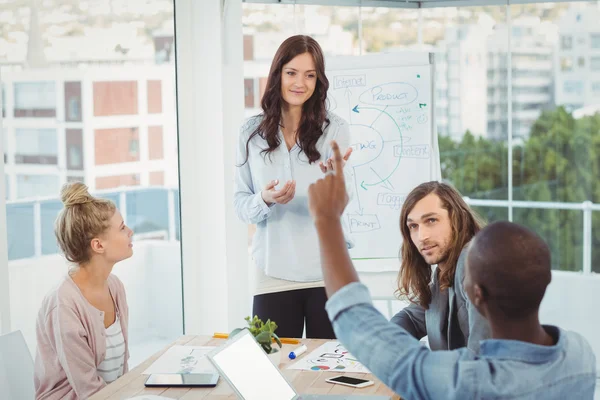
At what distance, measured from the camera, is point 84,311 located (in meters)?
2.39

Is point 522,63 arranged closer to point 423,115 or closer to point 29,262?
point 423,115

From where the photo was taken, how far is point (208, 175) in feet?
14.4

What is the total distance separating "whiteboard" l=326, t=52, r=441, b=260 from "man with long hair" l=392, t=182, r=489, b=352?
179cm

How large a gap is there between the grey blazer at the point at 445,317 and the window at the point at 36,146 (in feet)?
5.85

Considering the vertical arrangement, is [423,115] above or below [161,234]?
above

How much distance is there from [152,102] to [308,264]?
5.61 ft

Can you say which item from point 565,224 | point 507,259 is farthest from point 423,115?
point 507,259

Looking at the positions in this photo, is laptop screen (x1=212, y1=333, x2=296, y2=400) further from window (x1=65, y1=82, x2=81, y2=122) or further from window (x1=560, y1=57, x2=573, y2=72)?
window (x1=560, y1=57, x2=573, y2=72)

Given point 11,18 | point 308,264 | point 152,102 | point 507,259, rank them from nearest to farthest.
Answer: point 507,259 → point 308,264 → point 11,18 → point 152,102

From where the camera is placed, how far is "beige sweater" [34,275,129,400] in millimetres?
2342

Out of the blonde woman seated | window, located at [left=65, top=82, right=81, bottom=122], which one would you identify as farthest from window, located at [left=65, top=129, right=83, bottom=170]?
the blonde woman seated

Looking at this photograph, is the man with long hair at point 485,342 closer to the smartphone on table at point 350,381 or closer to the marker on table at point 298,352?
the smartphone on table at point 350,381

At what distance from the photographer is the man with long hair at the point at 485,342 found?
1209mm

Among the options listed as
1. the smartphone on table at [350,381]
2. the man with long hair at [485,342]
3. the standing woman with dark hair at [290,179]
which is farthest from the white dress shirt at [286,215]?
the man with long hair at [485,342]
